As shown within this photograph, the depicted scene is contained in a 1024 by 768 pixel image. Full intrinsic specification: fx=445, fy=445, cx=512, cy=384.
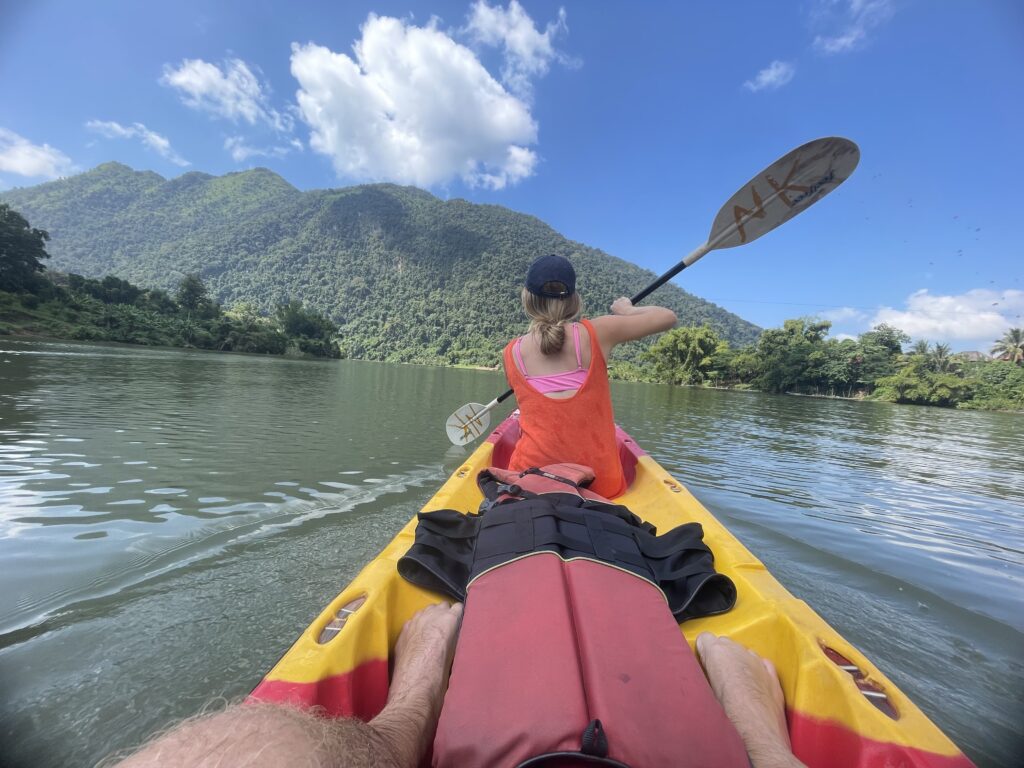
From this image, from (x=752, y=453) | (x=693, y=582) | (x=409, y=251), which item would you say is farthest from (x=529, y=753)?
(x=409, y=251)

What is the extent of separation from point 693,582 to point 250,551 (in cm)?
271

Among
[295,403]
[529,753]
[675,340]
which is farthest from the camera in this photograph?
[675,340]

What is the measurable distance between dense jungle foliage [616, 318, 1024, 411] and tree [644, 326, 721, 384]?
10 cm

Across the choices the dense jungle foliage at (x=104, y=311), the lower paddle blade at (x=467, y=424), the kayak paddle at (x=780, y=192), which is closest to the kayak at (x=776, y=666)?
the kayak paddle at (x=780, y=192)

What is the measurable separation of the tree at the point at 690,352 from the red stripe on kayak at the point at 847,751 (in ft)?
167

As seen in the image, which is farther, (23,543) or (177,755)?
(23,543)

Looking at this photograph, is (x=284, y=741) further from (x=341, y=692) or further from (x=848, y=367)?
(x=848, y=367)

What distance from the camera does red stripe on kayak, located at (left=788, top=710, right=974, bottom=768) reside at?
1073 mm

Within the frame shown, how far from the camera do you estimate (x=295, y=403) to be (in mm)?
10406

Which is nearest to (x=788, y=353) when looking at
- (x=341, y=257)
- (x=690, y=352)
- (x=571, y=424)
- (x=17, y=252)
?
(x=690, y=352)

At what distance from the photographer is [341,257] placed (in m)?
162

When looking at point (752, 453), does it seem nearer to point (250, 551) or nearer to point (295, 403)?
point (250, 551)

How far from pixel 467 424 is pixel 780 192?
4.40 metres

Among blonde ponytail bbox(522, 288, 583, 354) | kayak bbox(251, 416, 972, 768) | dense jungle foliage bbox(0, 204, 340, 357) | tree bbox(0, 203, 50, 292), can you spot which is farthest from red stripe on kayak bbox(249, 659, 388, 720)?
tree bbox(0, 203, 50, 292)
